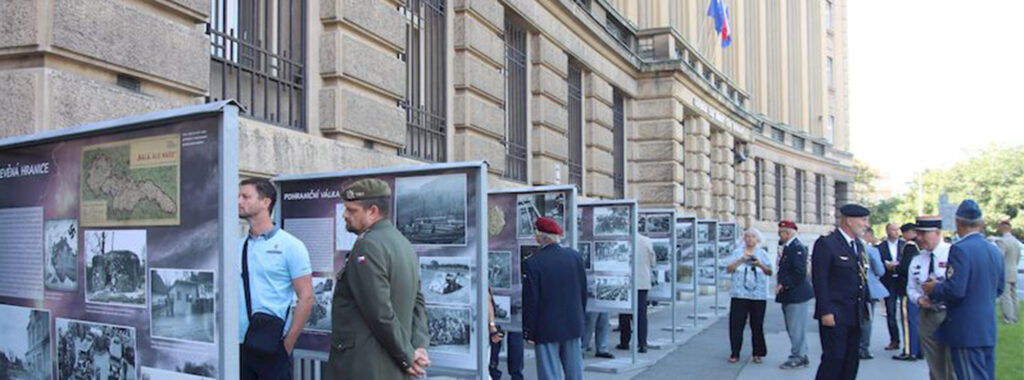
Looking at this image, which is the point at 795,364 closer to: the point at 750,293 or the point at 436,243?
the point at 750,293

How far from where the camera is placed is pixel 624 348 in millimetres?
12672

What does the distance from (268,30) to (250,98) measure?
0.74 m

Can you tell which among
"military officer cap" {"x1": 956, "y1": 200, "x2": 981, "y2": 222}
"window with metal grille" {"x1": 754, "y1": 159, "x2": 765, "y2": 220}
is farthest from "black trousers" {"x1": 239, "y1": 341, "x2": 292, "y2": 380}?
"window with metal grille" {"x1": 754, "y1": 159, "x2": 765, "y2": 220}

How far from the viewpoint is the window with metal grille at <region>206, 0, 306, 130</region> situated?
7523 millimetres

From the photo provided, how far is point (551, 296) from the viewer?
25.1 ft

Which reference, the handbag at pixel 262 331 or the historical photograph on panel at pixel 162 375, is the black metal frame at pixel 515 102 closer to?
the handbag at pixel 262 331

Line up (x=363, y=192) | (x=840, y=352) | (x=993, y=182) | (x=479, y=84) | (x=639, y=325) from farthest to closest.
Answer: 1. (x=993, y=182)
2. (x=639, y=325)
3. (x=479, y=84)
4. (x=840, y=352)
5. (x=363, y=192)

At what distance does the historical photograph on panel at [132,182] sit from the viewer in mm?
3684

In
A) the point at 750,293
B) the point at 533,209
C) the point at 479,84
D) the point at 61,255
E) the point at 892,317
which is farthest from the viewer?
the point at 892,317

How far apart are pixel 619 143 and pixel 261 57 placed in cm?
1420

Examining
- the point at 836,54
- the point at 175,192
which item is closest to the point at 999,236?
the point at 175,192

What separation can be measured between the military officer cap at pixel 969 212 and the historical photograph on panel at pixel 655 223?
22.9ft

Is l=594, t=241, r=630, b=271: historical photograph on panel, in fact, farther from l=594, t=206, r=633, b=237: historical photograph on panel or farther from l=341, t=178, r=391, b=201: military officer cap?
l=341, t=178, r=391, b=201: military officer cap

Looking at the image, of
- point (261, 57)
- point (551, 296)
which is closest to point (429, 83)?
point (261, 57)
